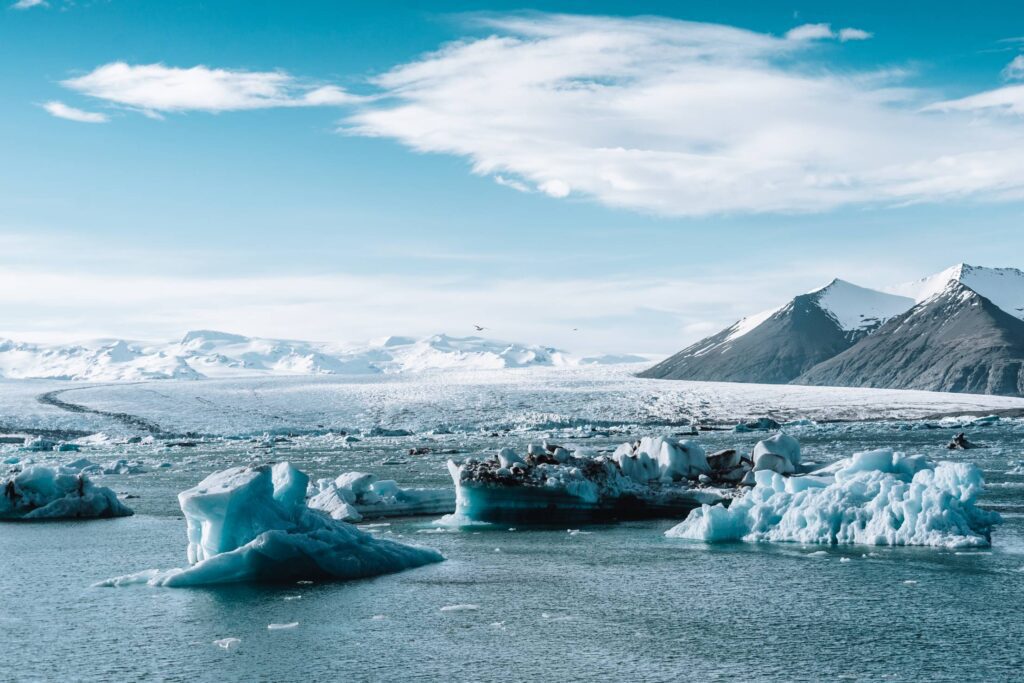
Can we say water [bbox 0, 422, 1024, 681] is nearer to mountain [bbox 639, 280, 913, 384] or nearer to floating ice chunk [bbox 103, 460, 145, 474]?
floating ice chunk [bbox 103, 460, 145, 474]

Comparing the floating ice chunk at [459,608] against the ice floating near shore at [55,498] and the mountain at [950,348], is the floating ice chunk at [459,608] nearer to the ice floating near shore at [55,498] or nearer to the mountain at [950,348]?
the ice floating near shore at [55,498]

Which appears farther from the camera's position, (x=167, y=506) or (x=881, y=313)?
A: (x=881, y=313)

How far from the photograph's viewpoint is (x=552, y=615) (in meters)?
12.4

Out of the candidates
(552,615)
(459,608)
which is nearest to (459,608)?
(459,608)

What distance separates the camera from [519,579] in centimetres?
1462

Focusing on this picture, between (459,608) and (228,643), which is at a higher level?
(459,608)

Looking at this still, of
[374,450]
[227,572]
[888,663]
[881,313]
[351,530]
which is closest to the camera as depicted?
[888,663]

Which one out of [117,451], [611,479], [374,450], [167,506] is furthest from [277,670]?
[117,451]

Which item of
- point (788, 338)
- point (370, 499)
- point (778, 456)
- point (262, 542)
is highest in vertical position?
point (788, 338)

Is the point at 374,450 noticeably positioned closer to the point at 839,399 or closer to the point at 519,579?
the point at 519,579

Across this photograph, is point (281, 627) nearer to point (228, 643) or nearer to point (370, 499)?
point (228, 643)

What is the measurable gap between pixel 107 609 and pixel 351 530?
13.0 feet

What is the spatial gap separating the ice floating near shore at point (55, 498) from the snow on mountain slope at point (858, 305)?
443ft

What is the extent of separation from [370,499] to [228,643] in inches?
432
